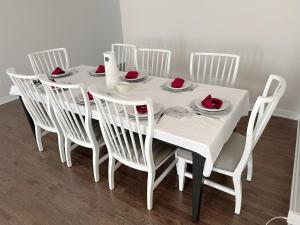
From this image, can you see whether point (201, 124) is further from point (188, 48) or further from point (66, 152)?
point (188, 48)

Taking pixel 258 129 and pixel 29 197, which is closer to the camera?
pixel 258 129

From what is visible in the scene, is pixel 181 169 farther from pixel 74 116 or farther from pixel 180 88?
pixel 74 116

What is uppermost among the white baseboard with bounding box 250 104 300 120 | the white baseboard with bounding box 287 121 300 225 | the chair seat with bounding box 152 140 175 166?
the chair seat with bounding box 152 140 175 166

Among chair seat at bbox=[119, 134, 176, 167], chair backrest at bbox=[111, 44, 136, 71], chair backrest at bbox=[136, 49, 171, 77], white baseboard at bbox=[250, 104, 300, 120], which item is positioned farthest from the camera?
chair backrest at bbox=[111, 44, 136, 71]

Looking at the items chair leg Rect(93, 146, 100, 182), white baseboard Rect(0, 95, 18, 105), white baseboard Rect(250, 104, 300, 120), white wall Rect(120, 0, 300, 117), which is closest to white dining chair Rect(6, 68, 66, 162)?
chair leg Rect(93, 146, 100, 182)

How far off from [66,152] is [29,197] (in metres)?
0.44

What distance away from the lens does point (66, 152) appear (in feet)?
6.77

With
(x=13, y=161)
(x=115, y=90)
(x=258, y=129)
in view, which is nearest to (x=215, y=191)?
(x=258, y=129)

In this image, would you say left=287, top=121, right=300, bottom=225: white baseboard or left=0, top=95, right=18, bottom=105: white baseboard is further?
left=0, top=95, right=18, bottom=105: white baseboard

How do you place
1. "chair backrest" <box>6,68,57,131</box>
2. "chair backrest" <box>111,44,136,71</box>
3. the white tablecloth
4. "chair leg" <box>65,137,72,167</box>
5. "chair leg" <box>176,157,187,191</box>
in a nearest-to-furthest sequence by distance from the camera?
the white tablecloth
"chair leg" <box>176,157,187,191</box>
"chair backrest" <box>6,68,57,131</box>
"chair leg" <box>65,137,72,167</box>
"chair backrest" <box>111,44,136,71</box>

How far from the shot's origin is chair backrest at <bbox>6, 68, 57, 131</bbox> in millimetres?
1821

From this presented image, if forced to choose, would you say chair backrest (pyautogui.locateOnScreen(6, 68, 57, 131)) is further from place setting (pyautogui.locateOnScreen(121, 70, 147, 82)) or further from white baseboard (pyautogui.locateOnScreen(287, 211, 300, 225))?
white baseboard (pyautogui.locateOnScreen(287, 211, 300, 225))

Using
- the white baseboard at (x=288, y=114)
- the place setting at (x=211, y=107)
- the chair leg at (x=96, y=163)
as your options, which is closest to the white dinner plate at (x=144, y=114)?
the place setting at (x=211, y=107)

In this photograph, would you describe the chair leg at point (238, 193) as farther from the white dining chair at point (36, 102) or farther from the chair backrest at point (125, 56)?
the chair backrest at point (125, 56)
